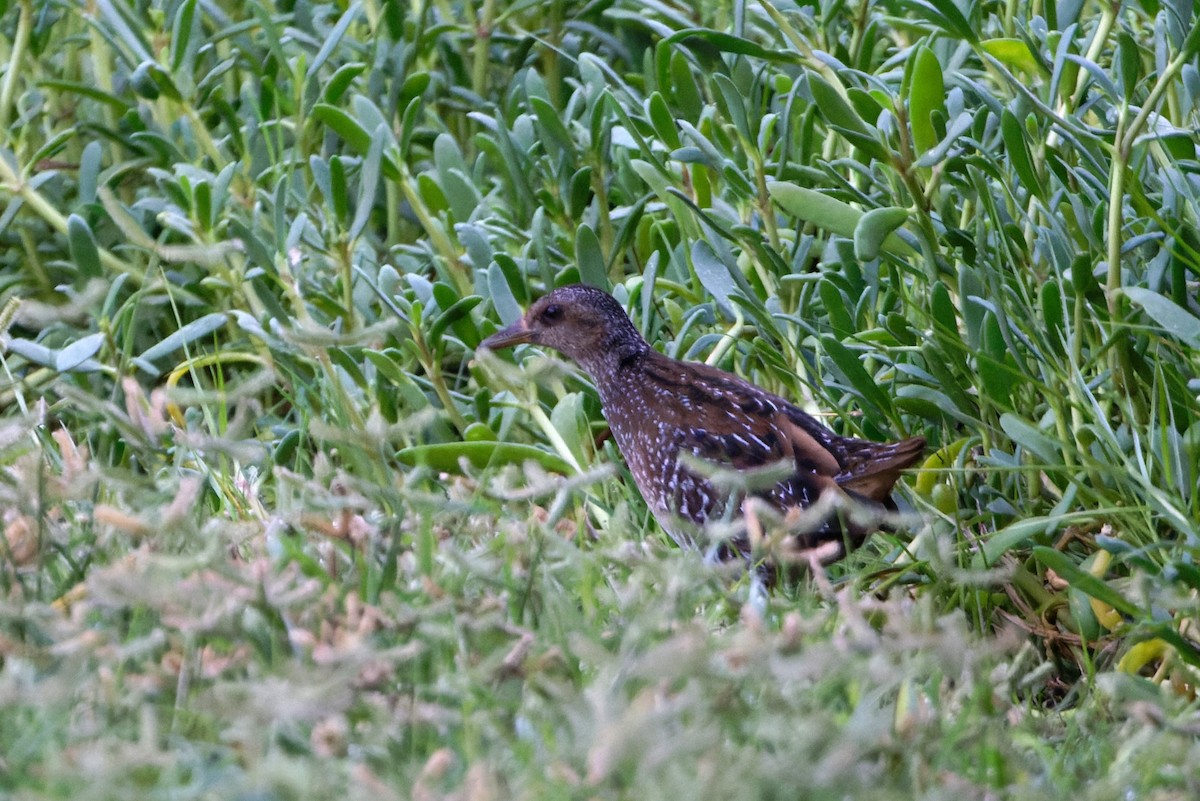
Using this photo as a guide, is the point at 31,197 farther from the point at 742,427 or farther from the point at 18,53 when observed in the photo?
the point at 742,427

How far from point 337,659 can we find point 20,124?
3.63 meters

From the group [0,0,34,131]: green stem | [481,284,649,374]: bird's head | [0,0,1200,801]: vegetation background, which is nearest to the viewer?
[0,0,1200,801]: vegetation background

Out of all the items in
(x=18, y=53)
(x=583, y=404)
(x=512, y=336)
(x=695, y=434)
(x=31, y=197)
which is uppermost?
(x=18, y=53)

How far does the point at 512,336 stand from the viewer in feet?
15.2

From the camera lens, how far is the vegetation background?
6.95ft

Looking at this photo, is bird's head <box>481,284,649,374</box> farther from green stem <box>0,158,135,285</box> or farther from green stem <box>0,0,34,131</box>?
green stem <box>0,0,34,131</box>

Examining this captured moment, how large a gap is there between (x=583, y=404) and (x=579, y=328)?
13.8 inches

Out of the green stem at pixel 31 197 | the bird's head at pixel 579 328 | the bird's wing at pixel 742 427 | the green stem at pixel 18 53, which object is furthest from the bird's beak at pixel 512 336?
the green stem at pixel 18 53

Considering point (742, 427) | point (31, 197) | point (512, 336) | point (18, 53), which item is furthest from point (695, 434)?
point (18, 53)

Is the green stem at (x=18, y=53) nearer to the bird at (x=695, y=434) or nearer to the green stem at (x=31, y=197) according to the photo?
the green stem at (x=31, y=197)

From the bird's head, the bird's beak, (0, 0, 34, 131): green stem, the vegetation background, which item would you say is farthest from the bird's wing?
(0, 0, 34, 131): green stem

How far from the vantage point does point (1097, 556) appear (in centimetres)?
351

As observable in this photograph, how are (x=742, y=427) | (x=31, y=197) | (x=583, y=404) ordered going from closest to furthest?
(x=742, y=427)
(x=583, y=404)
(x=31, y=197)

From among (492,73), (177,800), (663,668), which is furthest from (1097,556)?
(492,73)
